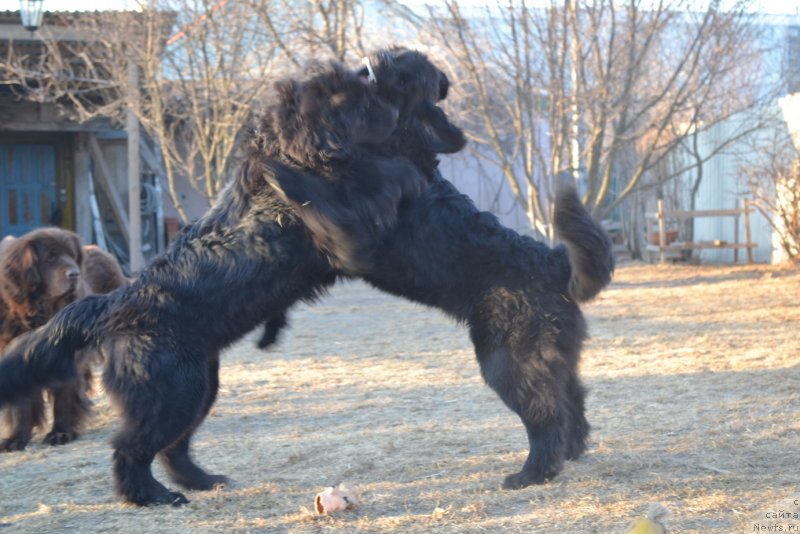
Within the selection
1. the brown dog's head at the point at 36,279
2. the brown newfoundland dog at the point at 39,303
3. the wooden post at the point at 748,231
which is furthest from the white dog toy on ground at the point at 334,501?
the wooden post at the point at 748,231

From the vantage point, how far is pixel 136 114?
1302cm

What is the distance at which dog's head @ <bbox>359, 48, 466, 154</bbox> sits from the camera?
4.32 metres

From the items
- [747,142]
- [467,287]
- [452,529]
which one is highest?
[747,142]

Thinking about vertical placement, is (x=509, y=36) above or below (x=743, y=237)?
above

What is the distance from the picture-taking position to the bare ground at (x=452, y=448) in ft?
12.1

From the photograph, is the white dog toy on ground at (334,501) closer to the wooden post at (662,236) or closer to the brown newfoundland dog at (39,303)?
the brown newfoundland dog at (39,303)

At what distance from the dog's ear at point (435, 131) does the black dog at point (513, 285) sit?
0.13 meters

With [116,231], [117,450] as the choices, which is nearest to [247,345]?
[117,450]

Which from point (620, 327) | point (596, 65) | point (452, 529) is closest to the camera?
point (452, 529)

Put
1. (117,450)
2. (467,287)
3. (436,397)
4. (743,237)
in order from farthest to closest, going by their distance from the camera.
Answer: (743,237) → (436,397) → (467,287) → (117,450)

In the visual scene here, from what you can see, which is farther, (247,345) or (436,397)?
(247,345)

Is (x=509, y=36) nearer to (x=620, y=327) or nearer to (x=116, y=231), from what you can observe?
(x=620, y=327)

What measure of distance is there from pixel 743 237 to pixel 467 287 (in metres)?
16.3

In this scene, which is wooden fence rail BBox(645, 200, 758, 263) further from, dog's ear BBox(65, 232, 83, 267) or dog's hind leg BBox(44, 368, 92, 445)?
dog's hind leg BBox(44, 368, 92, 445)
